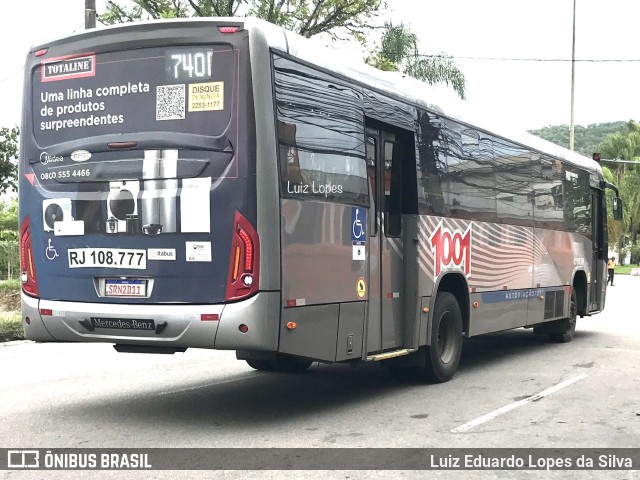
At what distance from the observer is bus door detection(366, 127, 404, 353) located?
8.47 meters

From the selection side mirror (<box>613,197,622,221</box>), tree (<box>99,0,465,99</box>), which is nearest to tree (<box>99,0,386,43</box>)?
tree (<box>99,0,465,99</box>)

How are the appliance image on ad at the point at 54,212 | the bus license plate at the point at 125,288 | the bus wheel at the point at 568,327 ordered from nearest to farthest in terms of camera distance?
the bus license plate at the point at 125,288, the appliance image on ad at the point at 54,212, the bus wheel at the point at 568,327

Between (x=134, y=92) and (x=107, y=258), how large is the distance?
1426 millimetres

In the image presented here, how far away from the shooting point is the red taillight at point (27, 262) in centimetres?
784

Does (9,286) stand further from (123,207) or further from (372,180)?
(123,207)

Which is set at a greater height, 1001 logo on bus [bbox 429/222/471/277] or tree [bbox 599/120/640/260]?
tree [bbox 599/120/640/260]

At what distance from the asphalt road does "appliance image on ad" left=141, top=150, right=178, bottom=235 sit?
170 cm

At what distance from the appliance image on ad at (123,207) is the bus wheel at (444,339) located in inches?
147

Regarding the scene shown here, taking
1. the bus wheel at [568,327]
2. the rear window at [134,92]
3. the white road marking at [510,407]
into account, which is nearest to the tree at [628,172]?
the bus wheel at [568,327]

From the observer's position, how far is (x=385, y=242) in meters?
8.79

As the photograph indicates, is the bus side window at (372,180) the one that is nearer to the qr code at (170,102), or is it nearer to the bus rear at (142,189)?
the bus rear at (142,189)

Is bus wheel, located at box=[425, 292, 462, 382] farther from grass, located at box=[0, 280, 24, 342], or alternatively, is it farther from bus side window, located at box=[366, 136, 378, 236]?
grass, located at box=[0, 280, 24, 342]

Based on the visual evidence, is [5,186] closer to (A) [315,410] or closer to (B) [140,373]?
(B) [140,373]

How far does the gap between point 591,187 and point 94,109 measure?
35.8ft
